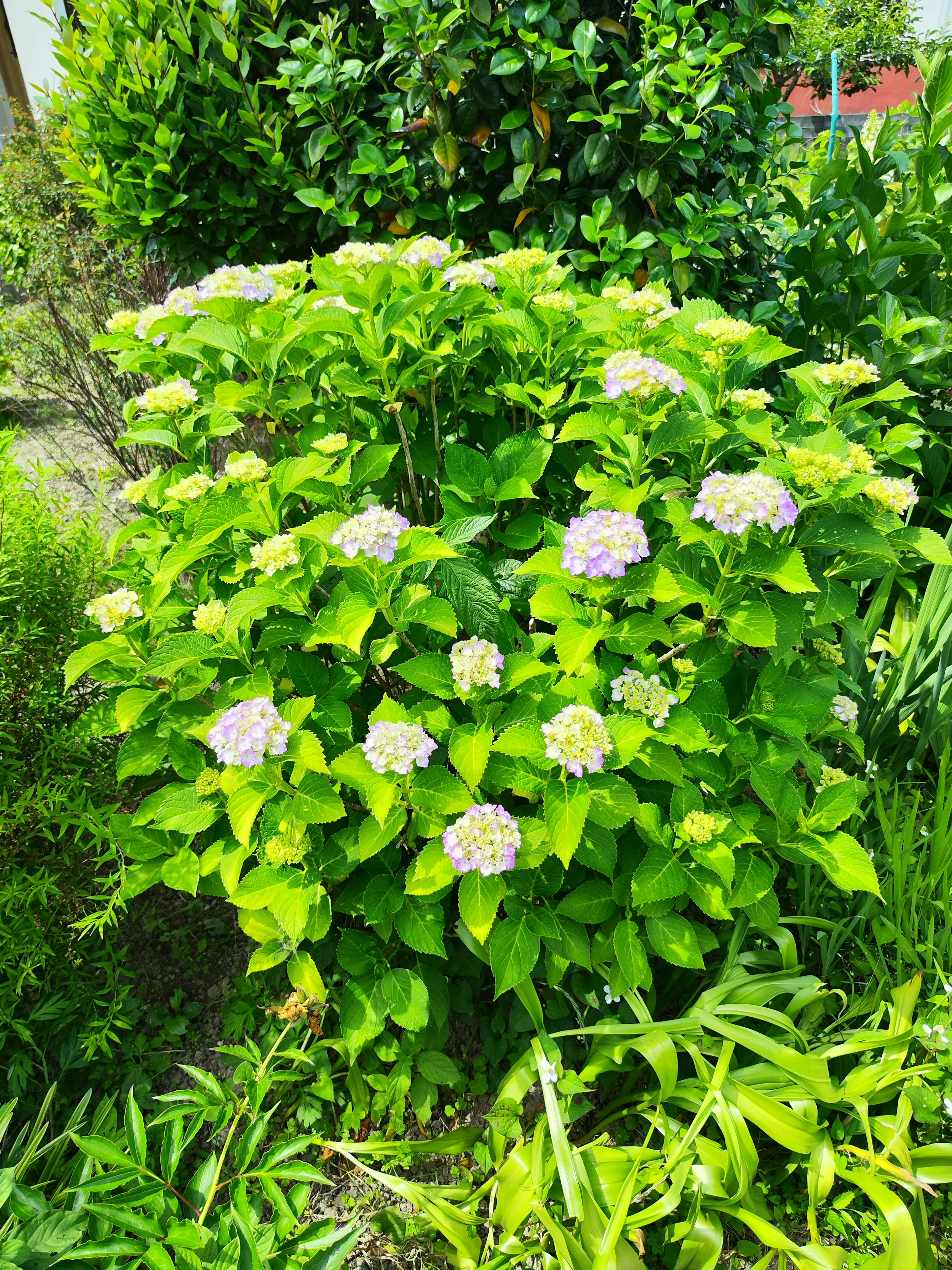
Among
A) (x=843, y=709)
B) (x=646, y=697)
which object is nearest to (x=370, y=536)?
(x=646, y=697)

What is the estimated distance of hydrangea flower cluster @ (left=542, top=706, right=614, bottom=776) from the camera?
1.25 meters

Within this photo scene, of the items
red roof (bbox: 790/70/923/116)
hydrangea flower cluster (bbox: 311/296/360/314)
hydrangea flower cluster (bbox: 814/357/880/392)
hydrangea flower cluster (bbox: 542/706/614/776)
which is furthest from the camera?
red roof (bbox: 790/70/923/116)

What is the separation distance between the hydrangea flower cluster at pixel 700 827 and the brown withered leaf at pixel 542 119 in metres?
2.11

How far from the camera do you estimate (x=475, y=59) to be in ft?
7.89

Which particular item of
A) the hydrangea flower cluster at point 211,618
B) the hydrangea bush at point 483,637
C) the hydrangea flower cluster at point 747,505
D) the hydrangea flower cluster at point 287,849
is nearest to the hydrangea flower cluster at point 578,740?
the hydrangea bush at point 483,637

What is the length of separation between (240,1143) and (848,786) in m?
1.28

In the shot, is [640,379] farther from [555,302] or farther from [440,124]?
[440,124]

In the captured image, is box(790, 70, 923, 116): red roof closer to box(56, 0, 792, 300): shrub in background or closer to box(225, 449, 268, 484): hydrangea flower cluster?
box(56, 0, 792, 300): shrub in background

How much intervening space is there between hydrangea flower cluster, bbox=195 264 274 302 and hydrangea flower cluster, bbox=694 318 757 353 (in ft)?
3.09

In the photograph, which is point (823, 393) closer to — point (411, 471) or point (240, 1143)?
point (411, 471)

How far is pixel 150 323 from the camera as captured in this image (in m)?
1.83

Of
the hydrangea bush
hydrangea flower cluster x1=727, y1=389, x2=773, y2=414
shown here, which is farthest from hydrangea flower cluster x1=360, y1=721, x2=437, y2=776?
hydrangea flower cluster x1=727, y1=389, x2=773, y2=414

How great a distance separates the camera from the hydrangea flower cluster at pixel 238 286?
5.69 feet

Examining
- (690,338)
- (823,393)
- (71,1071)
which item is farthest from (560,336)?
(71,1071)
